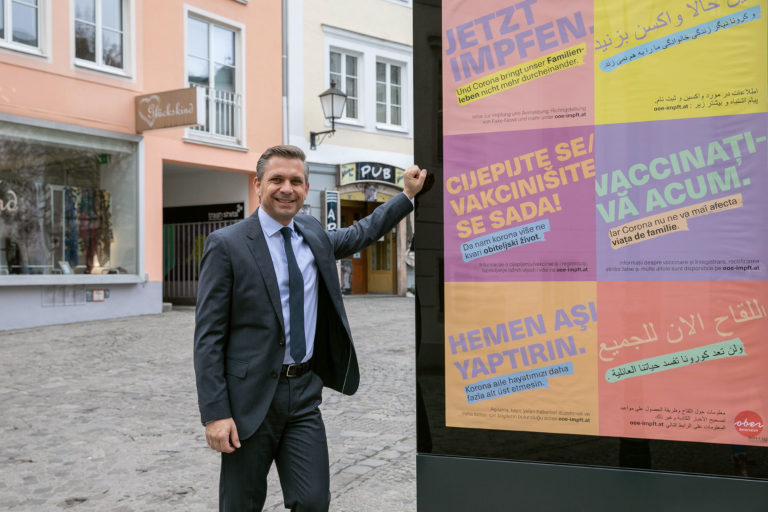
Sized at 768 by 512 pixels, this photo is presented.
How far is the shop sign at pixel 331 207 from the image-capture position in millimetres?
18719

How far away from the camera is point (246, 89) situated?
16578 mm

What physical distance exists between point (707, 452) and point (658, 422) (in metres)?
0.17

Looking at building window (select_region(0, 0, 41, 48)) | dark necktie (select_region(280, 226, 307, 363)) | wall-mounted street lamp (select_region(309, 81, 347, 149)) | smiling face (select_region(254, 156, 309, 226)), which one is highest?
building window (select_region(0, 0, 41, 48))

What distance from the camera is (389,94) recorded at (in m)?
20.3

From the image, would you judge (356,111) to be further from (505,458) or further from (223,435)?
(505,458)

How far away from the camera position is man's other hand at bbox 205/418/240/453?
263 cm

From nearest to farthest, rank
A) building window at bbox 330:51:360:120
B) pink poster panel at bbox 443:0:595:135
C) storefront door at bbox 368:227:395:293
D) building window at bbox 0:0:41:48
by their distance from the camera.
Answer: pink poster panel at bbox 443:0:595:135 < building window at bbox 0:0:41:48 < building window at bbox 330:51:360:120 < storefront door at bbox 368:227:395:293

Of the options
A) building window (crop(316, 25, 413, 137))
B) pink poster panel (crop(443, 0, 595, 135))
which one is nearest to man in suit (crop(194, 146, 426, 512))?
pink poster panel (crop(443, 0, 595, 135))

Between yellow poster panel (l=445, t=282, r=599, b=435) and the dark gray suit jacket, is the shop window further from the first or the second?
yellow poster panel (l=445, t=282, r=599, b=435)

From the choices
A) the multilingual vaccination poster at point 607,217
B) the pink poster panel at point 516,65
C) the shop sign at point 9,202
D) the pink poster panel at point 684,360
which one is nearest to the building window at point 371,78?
the shop sign at point 9,202

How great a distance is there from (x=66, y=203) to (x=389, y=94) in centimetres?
958

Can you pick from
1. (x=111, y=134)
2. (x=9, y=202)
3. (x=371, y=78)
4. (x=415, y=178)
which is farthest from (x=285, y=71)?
(x=415, y=178)

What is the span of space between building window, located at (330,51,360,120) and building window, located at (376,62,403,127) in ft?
2.24

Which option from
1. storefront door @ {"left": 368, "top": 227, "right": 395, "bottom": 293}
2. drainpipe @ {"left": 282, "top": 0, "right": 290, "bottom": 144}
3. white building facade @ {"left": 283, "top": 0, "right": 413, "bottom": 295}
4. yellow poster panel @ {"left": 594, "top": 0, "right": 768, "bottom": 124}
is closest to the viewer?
yellow poster panel @ {"left": 594, "top": 0, "right": 768, "bottom": 124}
